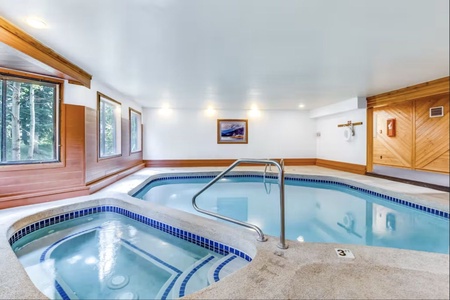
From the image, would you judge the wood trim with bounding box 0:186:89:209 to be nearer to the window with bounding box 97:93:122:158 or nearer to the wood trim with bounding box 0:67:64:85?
the window with bounding box 97:93:122:158

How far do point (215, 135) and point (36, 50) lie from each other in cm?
559

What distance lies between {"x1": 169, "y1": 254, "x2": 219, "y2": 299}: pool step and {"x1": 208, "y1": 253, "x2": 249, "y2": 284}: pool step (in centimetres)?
6

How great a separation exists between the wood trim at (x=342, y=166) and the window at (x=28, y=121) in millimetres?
Answer: 6668

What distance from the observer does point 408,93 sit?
4.54 meters

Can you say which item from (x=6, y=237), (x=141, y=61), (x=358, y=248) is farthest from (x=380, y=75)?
(x=6, y=237)

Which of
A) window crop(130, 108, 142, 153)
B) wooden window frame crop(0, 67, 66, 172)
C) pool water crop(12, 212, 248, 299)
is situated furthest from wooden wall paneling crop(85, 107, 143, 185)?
pool water crop(12, 212, 248, 299)

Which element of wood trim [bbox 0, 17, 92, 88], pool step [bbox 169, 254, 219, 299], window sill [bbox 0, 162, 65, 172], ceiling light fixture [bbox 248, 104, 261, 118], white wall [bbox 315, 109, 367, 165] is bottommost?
pool step [bbox 169, 254, 219, 299]

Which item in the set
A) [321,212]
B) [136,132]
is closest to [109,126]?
[136,132]

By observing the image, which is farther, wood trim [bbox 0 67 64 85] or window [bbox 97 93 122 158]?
window [bbox 97 93 122 158]

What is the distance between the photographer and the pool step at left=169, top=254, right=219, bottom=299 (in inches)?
66.9

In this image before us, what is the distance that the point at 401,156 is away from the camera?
714 cm

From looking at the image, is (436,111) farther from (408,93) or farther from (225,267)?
(225,267)

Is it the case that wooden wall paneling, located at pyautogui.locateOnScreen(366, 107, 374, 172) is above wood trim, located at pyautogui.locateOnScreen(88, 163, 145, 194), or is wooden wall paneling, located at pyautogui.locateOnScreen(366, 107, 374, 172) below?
above

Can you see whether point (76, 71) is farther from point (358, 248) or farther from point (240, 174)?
point (240, 174)
